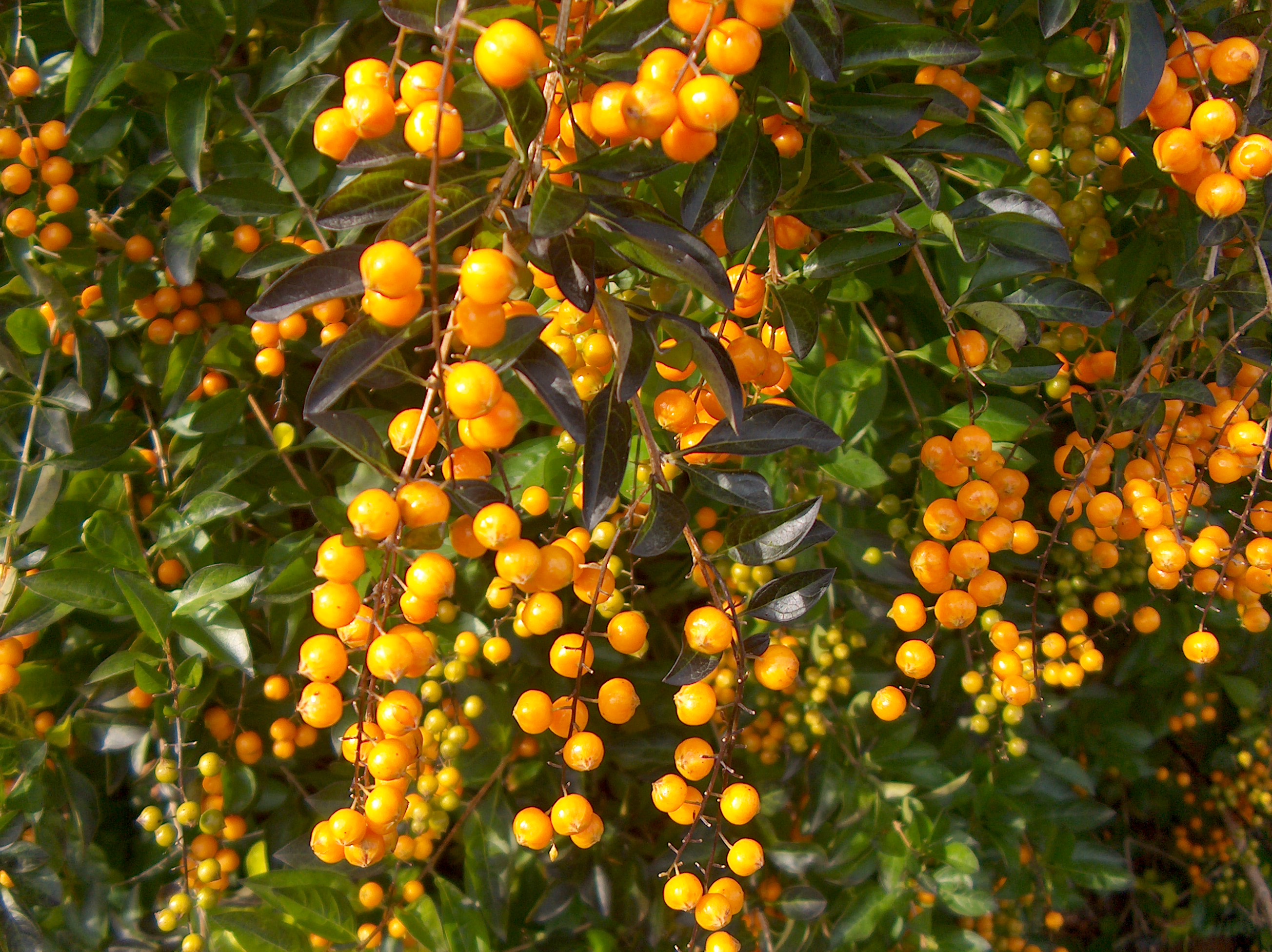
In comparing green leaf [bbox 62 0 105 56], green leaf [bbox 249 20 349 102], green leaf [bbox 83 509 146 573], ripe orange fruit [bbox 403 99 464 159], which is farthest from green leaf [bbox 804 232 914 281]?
green leaf [bbox 83 509 146 573]

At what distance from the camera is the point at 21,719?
1.29m

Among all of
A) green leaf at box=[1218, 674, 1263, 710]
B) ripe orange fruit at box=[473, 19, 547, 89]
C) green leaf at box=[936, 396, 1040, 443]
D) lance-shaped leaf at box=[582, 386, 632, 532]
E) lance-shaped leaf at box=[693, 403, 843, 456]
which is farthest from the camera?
green leaf at box=[1218, 674, 1263, 710]

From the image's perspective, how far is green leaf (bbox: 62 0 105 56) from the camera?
104 cm

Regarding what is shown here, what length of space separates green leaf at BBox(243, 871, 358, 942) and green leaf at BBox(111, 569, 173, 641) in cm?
42

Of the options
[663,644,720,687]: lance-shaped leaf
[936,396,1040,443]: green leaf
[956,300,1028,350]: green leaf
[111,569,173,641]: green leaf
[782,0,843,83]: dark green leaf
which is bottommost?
[111,569,173,641]: green leaf

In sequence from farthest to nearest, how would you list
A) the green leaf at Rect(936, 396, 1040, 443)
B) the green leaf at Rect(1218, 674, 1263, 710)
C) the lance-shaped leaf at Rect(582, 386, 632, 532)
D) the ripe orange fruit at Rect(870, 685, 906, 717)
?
the green leaf at Rect(1218, 674, 1263, 710) < the green leaf at Rect(936, 396, 1040, 443) < the ripe orange fruit at Rect(870, 685, 906, 717) < the lance-shaped leaf at Rect(582, 386, 632, 532)

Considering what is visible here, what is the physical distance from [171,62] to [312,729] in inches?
42.7

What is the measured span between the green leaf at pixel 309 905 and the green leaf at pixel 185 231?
948 mm

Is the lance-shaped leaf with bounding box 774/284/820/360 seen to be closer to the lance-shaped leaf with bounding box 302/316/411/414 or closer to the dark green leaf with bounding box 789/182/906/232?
the dark green leaf with bounding box 789/182/906/232

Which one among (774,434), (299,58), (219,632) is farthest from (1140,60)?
(219,632)

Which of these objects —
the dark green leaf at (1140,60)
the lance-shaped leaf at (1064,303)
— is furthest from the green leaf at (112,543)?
the dark green leaf at (1140,60)

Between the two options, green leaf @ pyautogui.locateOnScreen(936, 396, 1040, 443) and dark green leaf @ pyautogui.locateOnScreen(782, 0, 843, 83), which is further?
green leaf @ pyautogui.locateOnScreen(936, 396, 1040, 443)

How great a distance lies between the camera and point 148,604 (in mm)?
1152

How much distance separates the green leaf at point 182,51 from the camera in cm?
111
